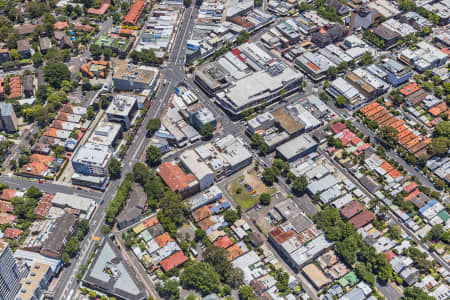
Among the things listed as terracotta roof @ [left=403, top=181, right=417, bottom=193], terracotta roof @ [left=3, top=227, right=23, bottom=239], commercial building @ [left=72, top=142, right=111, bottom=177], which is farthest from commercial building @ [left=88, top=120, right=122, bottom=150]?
terracotta roof @ [left=403, top=181, right=417, bottom=193]

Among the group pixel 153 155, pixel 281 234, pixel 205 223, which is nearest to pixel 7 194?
pixel 153 155

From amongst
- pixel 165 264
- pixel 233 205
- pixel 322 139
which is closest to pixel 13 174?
pixel 165 264

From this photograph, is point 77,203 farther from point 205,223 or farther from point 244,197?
point 244,197

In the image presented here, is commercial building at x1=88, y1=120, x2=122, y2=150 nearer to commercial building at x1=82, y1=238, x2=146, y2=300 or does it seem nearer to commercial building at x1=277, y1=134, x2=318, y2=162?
commercial building at x1=82, y1=238, x2=146, y2=300

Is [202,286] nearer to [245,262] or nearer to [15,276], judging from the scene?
[245,262]

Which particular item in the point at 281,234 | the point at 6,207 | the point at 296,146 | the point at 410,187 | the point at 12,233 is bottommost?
the point at 12,233
